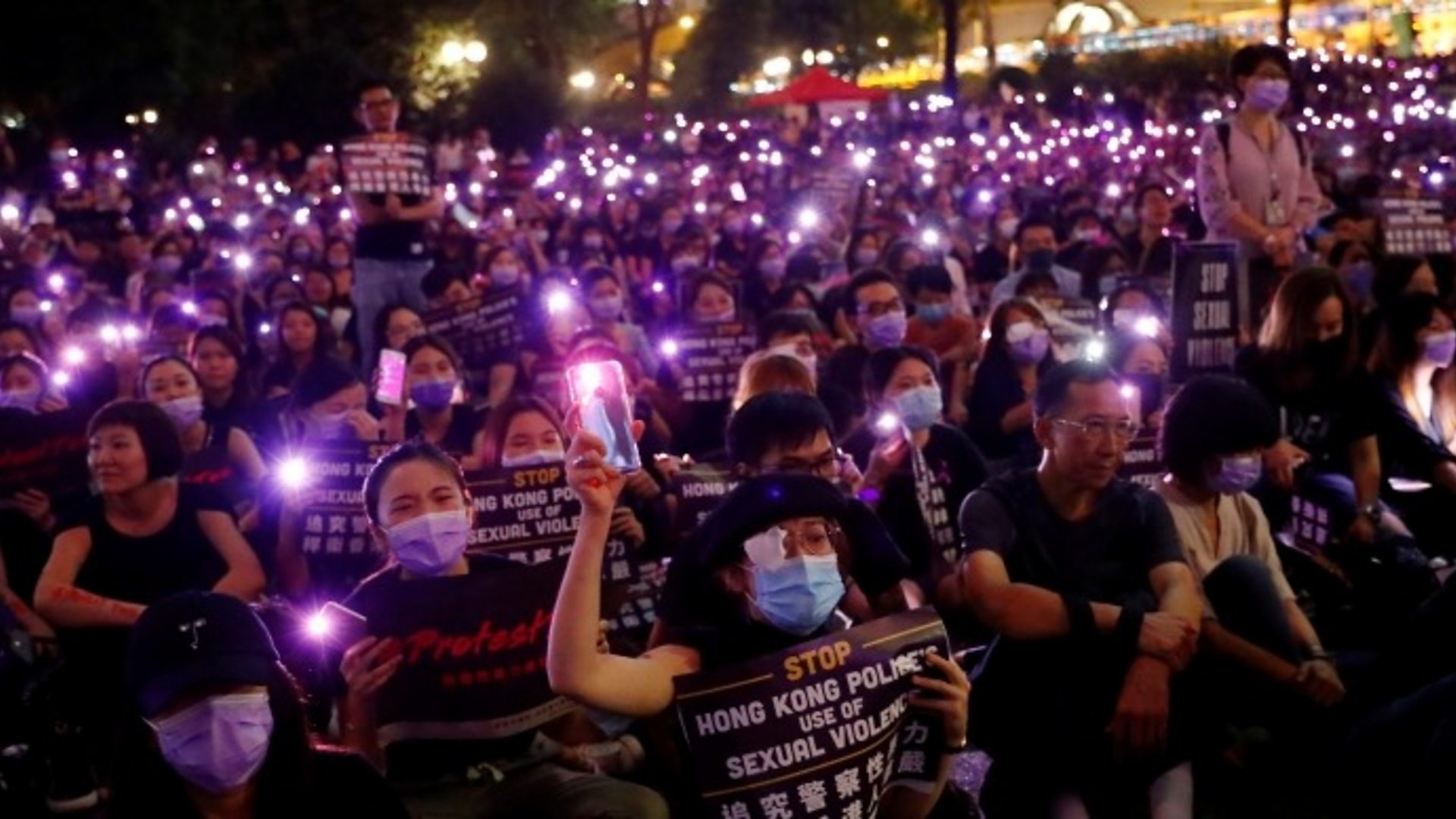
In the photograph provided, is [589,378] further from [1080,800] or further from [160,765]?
[1080,800]

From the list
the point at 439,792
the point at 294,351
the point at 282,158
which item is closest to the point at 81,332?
the point at 294,351

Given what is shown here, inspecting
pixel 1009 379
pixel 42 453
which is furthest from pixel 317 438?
pixel 1009 379

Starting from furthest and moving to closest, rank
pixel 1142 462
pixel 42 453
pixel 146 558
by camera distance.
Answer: pixel 42 453
pixel 1142 462
pixel 146 558

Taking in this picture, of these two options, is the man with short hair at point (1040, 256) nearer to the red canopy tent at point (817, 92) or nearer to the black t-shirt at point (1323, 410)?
the black t-shirt at point (1323, 410)

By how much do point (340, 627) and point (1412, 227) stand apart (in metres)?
8.94

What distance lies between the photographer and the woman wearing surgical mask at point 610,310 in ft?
34.7

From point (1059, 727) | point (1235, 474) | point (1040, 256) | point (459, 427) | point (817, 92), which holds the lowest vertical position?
point (1059, 727)

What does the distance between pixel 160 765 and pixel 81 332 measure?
8257mm

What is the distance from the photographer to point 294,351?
1010cm

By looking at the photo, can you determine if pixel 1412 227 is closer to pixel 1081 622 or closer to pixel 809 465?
pixel 809 465

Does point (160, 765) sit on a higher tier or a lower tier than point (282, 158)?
lower

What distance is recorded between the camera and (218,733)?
3438 millimetres

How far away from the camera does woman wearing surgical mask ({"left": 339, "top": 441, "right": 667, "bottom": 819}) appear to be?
4.37m

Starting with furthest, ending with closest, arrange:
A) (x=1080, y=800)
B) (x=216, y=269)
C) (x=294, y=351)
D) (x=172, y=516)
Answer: (x=216, y=269)
(x=294, y=351)
(x=172, y=516)
(x=1080, y=800)
